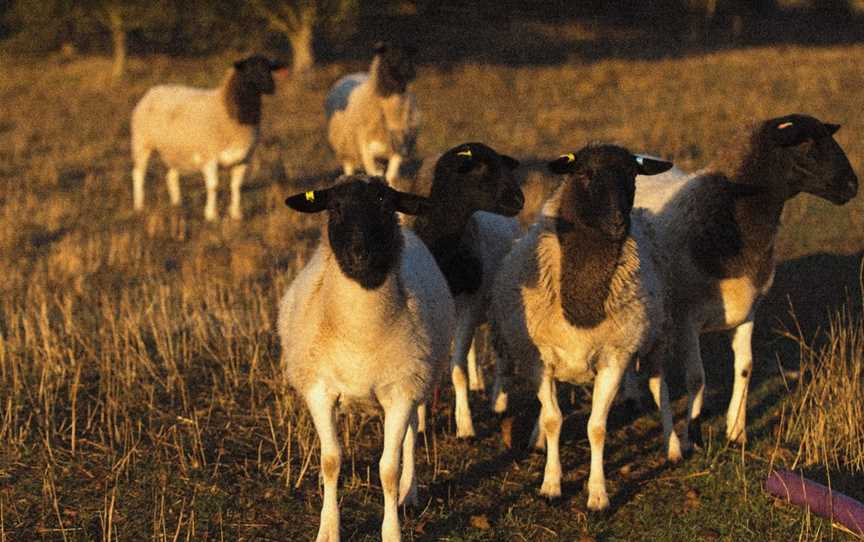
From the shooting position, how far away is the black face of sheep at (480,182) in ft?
24.6

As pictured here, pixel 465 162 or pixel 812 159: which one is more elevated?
pixel 812 159

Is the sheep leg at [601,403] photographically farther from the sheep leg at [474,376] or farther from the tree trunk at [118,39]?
the tree trunk at [118,39]

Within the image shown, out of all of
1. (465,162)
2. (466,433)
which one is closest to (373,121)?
(465,162)

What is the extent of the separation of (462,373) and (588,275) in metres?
1.47

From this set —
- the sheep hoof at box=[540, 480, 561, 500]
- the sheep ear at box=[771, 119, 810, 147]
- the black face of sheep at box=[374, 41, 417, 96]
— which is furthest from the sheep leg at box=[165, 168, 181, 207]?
the sheep hoof at box=[540, 480, 561, 500]

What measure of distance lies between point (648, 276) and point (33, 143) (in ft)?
54.0

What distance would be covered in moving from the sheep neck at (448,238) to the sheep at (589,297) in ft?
2.52

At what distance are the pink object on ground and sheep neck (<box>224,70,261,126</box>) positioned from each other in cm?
1000

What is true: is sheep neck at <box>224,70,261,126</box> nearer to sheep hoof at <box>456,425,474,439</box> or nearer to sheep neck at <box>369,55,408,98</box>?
sheep neck at <box>369,55,408,98</box>

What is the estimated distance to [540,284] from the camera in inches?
265

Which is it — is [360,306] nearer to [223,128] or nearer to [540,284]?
[540,284]

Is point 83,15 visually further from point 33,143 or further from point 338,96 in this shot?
point 338,96

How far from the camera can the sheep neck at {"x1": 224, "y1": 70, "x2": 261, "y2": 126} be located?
47.9 ft

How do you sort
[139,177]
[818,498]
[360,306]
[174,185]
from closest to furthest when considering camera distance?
[360,306], [818,498], [174,185], [139,177]
